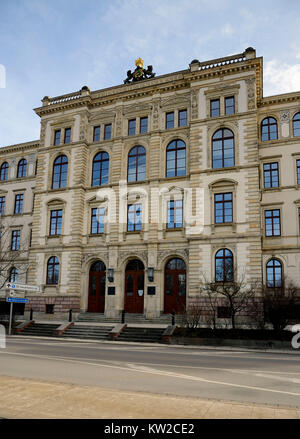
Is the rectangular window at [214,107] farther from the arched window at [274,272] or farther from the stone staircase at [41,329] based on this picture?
the stone staircase at [41,329]

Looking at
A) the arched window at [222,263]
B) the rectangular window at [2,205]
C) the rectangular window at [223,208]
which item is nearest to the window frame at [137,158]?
the rectangular window at [223,208]

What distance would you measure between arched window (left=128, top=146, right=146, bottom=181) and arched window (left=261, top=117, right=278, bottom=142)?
10.5 meters

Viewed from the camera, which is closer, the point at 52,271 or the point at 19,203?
the point at 52,271

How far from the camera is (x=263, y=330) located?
2302 cm

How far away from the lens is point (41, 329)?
96.6ft

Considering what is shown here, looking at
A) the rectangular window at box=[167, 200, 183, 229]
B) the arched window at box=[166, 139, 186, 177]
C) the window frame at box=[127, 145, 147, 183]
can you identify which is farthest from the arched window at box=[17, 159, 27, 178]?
the rectangular window at box=[167, 200, 183, 229]

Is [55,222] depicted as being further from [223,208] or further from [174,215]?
[223,208]

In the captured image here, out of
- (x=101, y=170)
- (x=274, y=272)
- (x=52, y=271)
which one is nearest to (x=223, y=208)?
(x=274, y=272)

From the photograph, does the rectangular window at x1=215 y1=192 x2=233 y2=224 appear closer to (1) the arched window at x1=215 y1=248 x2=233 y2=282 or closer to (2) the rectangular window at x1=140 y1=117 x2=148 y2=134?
(1) the arched window at x1=215 y1=248 x2=233 y2=282

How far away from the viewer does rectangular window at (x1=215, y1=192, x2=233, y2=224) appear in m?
30.6

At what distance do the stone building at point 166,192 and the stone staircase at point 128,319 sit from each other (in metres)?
0.70

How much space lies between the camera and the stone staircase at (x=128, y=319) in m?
30.5

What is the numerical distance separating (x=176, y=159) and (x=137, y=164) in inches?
142
